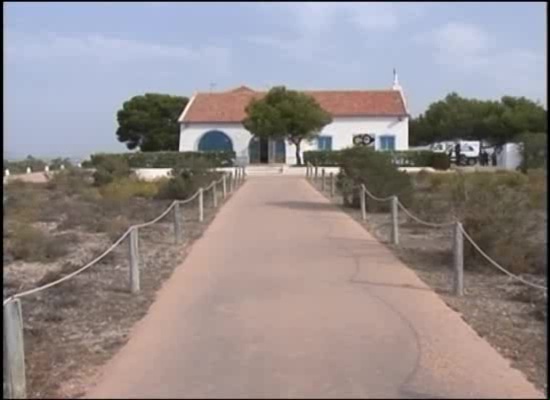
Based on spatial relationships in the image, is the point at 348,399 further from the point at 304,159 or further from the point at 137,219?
the point at 304,159

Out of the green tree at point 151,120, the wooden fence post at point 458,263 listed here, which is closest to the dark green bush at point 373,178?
the wooden fence post at point 458,263

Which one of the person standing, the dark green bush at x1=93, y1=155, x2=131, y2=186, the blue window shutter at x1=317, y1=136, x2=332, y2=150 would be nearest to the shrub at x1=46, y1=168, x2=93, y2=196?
the dark green bush at x1=93, y1=155, x2=131, y2=186

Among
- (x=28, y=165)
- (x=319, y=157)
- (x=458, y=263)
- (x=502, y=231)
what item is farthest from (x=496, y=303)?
(x=28, y=165)

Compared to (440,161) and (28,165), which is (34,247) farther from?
(28,165)

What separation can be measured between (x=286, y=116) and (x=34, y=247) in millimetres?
43367

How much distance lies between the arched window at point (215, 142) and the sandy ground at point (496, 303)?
166ft

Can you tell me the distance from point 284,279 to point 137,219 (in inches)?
477

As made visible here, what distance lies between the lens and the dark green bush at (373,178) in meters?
24.8

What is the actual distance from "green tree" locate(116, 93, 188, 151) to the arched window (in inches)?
362

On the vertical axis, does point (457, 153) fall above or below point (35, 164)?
above

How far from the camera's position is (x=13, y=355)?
641 cm

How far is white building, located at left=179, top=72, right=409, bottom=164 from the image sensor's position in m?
66.2

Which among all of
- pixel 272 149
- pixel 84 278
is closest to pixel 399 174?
pixel 84 278

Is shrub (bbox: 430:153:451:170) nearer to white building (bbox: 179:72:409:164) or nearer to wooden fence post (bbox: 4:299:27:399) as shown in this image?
white building (bbox: 179:72:409:164)
